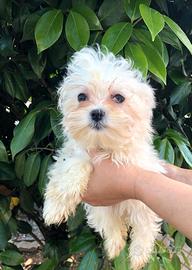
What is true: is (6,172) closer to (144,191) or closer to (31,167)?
(31,167)

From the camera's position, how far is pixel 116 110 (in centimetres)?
116

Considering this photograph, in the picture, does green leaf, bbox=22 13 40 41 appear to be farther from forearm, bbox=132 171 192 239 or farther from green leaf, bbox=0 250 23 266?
green leaf, bbox=0 250 23 266

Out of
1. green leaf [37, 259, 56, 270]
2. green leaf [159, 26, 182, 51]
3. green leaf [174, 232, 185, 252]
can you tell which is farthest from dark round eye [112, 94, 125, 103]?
green leaf [37, 259, 56, 270]

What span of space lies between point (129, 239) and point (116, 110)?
572mm

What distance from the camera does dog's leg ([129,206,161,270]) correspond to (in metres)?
1.38

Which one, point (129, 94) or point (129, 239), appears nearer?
point (129, 94)

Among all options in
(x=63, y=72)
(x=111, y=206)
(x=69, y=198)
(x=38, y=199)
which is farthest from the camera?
(x=38, y=199)

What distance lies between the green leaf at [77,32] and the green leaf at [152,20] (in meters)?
0.16

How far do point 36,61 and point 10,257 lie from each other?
27.1 inches

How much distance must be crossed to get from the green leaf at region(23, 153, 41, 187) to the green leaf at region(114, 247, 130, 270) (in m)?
0.35

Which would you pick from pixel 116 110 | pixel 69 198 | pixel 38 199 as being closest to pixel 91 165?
pixel 69 198

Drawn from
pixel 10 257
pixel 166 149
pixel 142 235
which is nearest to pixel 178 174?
pixel 166 149

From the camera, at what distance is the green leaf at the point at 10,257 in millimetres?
1716

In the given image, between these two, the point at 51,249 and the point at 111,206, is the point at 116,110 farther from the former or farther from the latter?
the point at 51,249
